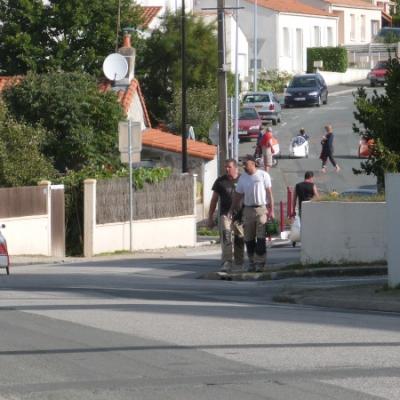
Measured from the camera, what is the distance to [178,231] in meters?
34.1

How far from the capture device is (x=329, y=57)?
85312 mm

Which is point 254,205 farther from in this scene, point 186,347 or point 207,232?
point 207,232

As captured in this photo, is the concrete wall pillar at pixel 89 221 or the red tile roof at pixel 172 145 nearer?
the concrete wall pillar at pixel 89 221

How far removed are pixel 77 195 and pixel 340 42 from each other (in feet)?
223

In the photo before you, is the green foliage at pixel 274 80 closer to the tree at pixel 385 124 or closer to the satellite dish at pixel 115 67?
the satellite dish at pixel 115 67

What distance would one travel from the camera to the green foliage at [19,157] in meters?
31.1

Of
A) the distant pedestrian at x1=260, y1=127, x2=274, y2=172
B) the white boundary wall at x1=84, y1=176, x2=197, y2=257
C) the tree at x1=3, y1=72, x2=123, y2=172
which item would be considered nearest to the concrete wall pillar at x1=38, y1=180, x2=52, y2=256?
the white boundary wall at x1=84, y1=176, x2=197, y2=257

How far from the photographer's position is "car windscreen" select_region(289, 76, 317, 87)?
68000mm

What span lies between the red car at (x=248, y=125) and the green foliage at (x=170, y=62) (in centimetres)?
203

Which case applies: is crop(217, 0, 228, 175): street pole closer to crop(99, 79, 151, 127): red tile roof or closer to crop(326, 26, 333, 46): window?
crop(99, 79, 151, 127): red tile roof

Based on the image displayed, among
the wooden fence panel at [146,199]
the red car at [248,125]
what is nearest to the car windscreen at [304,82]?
the red car at [248,125]

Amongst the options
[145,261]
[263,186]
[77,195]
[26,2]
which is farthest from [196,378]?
[26,2]

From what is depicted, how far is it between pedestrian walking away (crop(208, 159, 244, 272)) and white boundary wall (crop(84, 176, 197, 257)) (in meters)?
10.3

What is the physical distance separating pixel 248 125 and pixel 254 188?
34.5 metres
